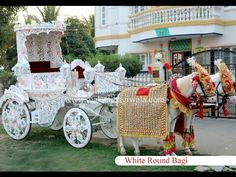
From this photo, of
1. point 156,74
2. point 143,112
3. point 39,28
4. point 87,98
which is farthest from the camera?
point 156,74

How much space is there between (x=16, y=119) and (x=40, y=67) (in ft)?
4.42

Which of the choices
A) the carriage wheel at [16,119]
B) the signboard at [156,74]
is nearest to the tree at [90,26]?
the signboard at [156,74]

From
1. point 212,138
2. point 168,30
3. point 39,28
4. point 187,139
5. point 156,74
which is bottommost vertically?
point 212,138

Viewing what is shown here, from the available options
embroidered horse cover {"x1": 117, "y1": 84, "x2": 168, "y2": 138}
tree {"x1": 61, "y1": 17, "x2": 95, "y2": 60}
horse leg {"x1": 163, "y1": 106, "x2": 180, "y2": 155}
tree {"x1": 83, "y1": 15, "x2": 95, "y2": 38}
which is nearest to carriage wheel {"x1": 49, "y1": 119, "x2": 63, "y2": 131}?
embroidered horse cover {"x1": 117, "y1": 84, "x2": 168, "y2": 138}

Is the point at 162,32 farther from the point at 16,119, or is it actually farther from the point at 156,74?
the point at 16,119

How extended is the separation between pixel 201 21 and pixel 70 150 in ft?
30.5

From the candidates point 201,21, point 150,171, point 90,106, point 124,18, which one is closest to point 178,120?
point 150,171

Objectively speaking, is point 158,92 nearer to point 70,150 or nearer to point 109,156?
point 109,156

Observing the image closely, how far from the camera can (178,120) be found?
20.3 feet

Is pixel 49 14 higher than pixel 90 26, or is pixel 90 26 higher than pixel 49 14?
pixel 49 14

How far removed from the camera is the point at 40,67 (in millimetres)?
8172

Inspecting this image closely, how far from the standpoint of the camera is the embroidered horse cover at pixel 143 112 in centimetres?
571

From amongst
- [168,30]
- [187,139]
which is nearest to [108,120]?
[187,139]

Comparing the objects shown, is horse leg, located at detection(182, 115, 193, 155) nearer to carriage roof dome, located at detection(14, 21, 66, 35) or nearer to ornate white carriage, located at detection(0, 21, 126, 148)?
ornate white carriage, located at detection(0, 21, 126, 148)
